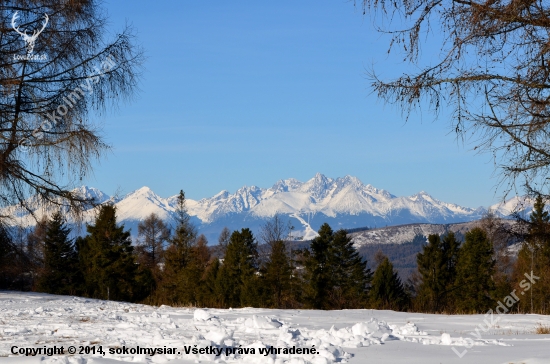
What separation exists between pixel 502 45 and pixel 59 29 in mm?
7174

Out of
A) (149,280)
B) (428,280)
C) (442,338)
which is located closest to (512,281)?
(428,280)

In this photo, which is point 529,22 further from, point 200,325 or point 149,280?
point 149,280

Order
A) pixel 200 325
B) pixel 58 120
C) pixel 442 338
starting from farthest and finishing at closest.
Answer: pixel 58 120, pixel 200 325, pixel 442 338

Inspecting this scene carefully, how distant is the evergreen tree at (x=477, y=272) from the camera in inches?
1850

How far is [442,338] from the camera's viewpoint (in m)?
6.86

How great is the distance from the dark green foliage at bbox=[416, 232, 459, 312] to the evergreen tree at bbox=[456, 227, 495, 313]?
2.14 metres

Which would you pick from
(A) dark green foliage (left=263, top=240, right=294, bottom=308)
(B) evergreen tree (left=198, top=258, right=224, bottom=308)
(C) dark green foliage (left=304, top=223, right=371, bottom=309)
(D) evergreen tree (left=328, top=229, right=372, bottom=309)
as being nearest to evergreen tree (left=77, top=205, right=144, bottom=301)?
(B) evergreen tree (left=198, top=258, right=224, bottom=308)

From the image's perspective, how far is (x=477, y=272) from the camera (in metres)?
47.8

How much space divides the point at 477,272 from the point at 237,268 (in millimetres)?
20544

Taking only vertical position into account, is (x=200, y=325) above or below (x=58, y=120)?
below

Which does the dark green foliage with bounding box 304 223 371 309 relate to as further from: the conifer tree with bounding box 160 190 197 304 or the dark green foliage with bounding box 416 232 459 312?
the conifer tree with bounding box 160 190 197 304

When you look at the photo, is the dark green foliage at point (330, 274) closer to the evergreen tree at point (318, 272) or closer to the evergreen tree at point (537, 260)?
the evergreen tree at point (318, 272)

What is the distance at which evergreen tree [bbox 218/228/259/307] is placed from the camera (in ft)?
160

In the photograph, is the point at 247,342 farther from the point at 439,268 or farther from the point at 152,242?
the point at 152,242
